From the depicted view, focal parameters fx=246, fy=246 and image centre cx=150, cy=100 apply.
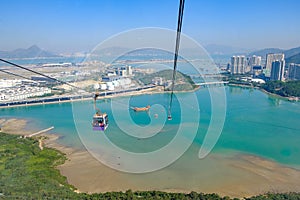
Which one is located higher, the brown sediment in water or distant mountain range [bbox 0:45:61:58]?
distant mountain range [bbox 0:45:61:58]

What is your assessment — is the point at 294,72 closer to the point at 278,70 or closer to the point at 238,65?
the point at 278,70

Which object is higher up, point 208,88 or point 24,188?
point 208,88

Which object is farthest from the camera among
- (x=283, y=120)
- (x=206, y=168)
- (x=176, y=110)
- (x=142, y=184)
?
(x=176, y=110)

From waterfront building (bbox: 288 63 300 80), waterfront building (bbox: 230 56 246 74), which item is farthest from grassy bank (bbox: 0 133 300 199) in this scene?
waterfront building (bbox: 230 56 246 74)

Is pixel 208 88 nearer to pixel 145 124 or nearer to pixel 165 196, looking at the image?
pixel 145 124

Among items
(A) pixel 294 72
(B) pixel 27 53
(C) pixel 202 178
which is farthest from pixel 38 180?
(B) pixel 27 53

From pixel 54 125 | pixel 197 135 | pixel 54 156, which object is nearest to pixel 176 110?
pixel 197 135

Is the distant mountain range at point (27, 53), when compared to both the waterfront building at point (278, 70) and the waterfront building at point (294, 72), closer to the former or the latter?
the waterfront building at point (278, 70)

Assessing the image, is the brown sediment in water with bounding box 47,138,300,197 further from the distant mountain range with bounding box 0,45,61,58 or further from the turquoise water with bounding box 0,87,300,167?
the distant mountain range with bounding box 0,45,61,58
